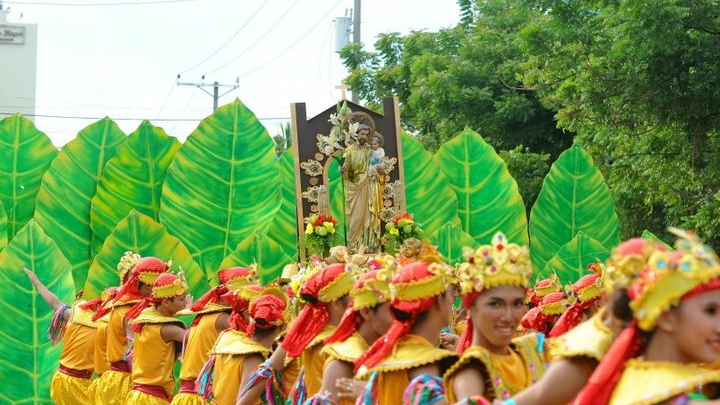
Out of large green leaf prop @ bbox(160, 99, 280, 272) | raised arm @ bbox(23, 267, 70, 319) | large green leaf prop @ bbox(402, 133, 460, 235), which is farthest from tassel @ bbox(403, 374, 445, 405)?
large green leaf prop @ bbox(160, 99, 280, 272)

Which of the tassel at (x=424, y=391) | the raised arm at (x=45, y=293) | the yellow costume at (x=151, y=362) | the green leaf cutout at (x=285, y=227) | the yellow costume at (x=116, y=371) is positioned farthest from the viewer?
the green leaf cutout at (x=285, y=227)

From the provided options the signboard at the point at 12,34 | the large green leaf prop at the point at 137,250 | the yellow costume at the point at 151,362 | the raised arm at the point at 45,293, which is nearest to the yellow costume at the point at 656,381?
the yellow costume at the point at 151,362

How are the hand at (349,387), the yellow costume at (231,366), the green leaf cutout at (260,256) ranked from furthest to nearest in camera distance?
1. the green leaf cutout at (260,256)
2. the yellow costume at (231,366)
3. the hand at (349,387)

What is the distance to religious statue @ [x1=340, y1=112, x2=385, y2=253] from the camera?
53.4 ft

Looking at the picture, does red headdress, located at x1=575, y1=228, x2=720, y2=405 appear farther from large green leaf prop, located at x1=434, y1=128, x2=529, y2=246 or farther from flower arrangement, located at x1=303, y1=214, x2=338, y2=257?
large green leaf prop, located at x1=434, y1=128, x2=529, y2=246

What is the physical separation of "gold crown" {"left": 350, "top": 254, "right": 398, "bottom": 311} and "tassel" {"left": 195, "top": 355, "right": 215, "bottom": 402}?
Answer: 2775 millimetres

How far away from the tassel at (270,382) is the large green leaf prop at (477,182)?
1150cm

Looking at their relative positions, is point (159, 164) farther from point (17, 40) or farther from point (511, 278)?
point (17, 40)

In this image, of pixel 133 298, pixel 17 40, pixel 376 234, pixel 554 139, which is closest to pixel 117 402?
pixel 133 298

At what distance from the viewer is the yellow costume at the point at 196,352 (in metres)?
9.46

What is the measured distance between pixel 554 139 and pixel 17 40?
1497 inches

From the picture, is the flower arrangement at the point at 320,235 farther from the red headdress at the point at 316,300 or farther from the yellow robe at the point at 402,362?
the yellow robe at the point at 402,362

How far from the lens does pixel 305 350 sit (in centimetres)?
713

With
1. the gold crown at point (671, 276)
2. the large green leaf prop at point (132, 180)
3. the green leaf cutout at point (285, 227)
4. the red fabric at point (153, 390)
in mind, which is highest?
the large green leaf prop at point (132, 180)
